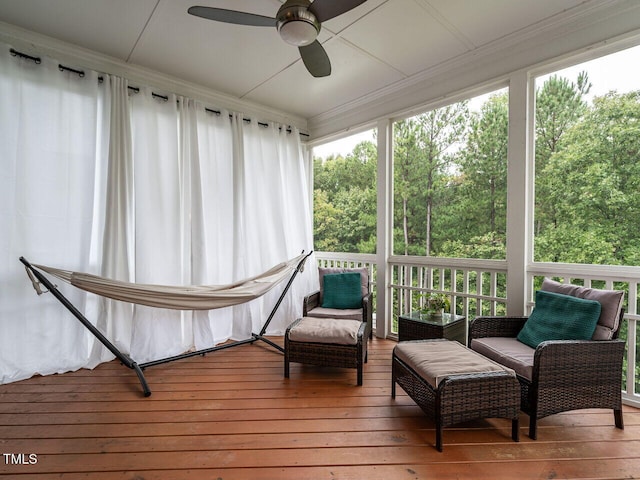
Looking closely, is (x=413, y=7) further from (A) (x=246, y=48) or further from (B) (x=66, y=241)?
(B) (x=66, y=241)

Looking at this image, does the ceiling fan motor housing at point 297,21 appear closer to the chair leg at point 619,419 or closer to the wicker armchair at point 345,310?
the wicker armchair at point 345,310

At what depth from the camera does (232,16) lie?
170cm

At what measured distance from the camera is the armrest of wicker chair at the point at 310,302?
3191 millimetres

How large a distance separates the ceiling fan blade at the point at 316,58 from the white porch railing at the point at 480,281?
6.55 feet

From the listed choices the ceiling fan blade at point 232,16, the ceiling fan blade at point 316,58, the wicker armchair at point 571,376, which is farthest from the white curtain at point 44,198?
the wicker armchair at point 571,376

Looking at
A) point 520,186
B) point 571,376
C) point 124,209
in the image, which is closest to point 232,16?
point 124,209

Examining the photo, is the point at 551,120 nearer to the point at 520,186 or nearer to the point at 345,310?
the point at 520,186

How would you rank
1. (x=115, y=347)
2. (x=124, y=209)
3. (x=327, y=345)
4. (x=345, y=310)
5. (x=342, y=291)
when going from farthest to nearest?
(x=342, y=291), (x=345, y=310), (x=124, y=209), (x=115, y=347), (x=327, y=345)

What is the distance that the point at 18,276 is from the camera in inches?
93.0

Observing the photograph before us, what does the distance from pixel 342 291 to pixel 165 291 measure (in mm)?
1681

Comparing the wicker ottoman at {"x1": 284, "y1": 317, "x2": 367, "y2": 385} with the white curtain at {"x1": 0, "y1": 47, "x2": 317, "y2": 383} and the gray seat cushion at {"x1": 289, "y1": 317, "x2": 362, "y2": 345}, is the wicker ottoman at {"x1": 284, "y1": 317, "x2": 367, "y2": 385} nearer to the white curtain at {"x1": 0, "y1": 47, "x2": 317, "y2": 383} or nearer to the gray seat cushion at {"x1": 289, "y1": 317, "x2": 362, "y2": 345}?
the gray seat cushion at {"x1": 289, "y1": 317, "x2": 362, "y2": 345}

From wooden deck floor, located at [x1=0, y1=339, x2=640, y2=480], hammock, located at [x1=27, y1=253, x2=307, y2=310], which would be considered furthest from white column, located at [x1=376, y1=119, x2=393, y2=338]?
hammock, located at [x1=27, y1=253, x2=307, y2=310]

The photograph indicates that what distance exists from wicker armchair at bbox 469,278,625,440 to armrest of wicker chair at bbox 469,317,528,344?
0.37 metres

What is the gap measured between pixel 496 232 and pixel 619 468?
2189mm
